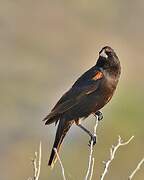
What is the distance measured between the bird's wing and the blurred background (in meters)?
7.15

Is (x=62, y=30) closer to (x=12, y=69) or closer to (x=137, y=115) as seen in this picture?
(x=12, y=69)

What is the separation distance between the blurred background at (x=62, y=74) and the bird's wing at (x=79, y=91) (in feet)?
23.4

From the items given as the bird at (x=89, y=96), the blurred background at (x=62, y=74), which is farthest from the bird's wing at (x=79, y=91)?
the blurred background at (x=62, y=74)

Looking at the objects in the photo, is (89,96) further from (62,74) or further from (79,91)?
(62,74)

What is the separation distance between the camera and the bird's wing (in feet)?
33.1

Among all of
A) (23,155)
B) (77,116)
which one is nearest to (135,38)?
(23,155)

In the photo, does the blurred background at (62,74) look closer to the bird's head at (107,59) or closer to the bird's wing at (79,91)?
the bird's wing at (79,91)

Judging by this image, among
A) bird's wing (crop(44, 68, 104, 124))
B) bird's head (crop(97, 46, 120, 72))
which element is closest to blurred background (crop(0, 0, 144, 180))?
bird's wing (crop(44, 68, 104, 124))

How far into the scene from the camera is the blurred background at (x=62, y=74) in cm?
2050

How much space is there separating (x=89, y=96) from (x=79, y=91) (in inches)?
4.2

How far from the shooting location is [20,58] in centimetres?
3400

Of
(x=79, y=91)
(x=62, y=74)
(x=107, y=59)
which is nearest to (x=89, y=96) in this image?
(x=79, y=91)

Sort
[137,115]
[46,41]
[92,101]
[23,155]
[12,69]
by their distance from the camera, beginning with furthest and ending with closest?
[46,41] < [12,69] < [137,115] < [23,155] < [92,101]

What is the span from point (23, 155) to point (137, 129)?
198 cm
